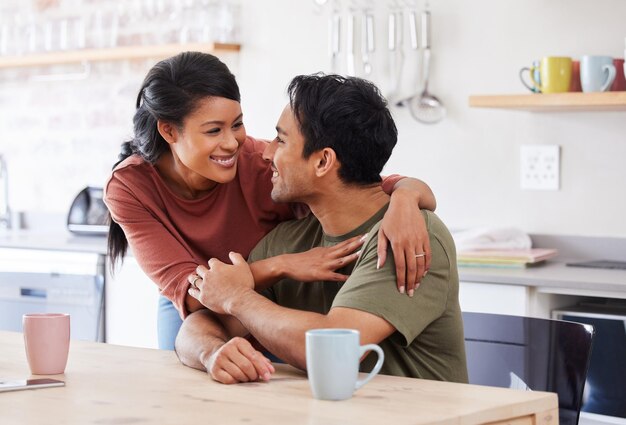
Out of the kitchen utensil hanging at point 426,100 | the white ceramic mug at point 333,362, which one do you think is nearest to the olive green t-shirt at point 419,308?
the white ceramic mug at point 333,362

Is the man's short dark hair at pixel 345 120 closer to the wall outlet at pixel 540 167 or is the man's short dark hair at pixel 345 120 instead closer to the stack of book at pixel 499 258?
the stack of book at pixel 499 258

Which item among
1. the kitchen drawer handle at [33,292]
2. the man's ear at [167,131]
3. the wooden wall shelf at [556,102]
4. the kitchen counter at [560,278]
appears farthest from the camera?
the kitchen drawer handle at [33,292]

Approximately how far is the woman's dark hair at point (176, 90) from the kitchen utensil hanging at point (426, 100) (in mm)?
1478

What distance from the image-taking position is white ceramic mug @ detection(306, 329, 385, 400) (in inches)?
54.8

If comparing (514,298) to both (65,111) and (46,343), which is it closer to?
(46,343)

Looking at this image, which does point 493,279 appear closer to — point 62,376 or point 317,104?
point 317,104

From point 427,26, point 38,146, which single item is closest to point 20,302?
point 38,146

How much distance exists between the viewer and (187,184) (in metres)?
2.39

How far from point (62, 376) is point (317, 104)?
0.71 metres

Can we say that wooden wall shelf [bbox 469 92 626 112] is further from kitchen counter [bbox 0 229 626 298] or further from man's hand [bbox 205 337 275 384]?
man's hand [bbox 205 337 275 384]

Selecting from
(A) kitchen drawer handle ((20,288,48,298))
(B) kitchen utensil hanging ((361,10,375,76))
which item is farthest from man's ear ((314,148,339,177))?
(A) kitchen drawer handle ((20,288,48,298))

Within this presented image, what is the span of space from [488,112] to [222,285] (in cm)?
191

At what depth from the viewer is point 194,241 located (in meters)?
2.38

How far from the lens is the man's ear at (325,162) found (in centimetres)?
200
